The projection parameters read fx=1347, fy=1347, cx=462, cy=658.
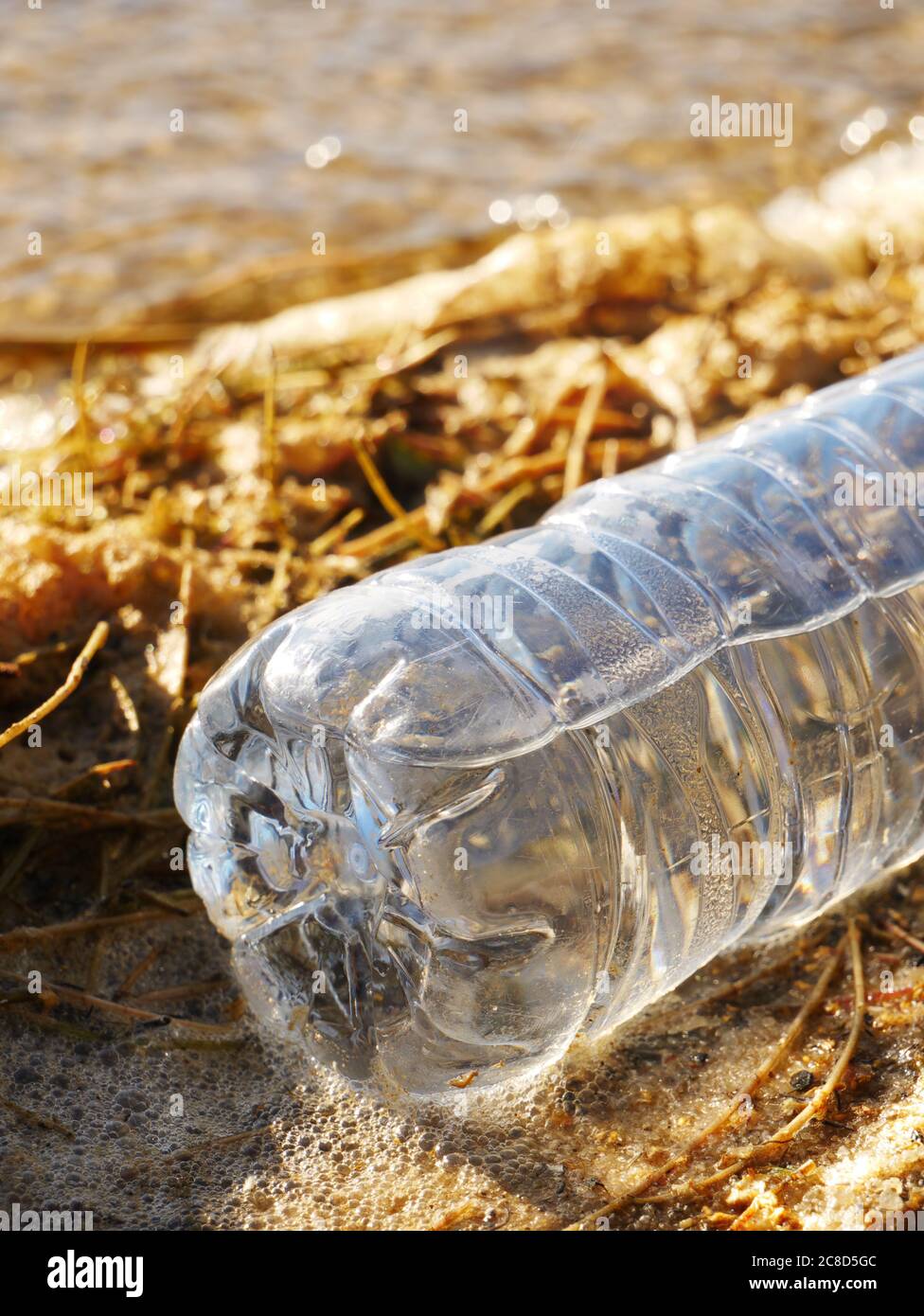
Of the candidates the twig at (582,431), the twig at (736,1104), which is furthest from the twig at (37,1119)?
the twig at (582,431)

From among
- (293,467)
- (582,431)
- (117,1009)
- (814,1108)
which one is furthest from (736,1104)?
(293,467)

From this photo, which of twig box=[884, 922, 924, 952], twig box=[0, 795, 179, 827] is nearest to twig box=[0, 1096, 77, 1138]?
twig box=[0, 795, 179, 827]

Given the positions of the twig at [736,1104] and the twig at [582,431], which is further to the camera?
the twig at [582,431]

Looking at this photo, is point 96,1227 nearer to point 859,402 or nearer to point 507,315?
point 859,402

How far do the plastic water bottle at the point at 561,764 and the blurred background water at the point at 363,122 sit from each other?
2.38 m

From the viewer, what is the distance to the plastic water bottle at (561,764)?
1.81 meters

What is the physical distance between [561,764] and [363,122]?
3.77 m

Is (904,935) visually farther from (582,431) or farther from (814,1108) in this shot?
(582,431)

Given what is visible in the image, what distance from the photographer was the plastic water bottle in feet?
5.93

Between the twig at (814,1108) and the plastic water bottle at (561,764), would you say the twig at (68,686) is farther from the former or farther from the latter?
the twig at (814,1108)

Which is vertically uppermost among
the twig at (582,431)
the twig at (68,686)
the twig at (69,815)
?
the twig at (582,431)

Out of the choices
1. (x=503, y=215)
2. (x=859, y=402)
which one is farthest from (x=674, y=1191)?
(x=503, y=215)

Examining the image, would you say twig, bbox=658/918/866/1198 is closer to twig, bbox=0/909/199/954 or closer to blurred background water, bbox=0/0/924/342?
twig, bbox=0/909/199/954

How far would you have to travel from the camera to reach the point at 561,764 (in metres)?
1.86
